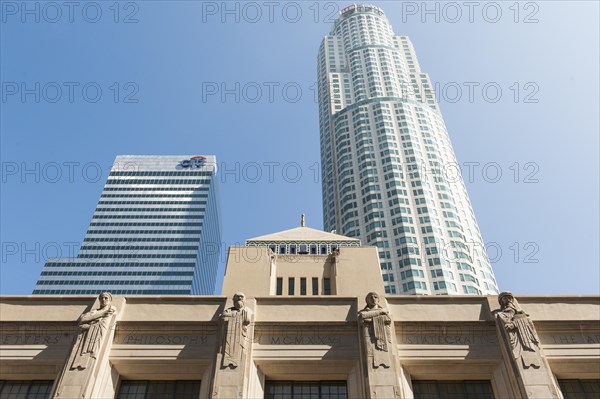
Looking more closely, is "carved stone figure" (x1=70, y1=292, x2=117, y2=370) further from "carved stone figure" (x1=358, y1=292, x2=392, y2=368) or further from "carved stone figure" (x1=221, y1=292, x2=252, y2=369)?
"carved stone figure" (x1=358, y1=292, x2=392, y2=368)

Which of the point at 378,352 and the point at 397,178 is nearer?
the point at 378,352

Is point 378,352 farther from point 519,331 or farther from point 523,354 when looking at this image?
point 519,331

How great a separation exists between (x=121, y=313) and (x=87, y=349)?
2.23 m

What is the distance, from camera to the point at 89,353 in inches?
666

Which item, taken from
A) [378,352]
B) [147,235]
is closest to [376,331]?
[378,352]

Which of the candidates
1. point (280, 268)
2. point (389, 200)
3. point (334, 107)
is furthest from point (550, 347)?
point (334, 107)

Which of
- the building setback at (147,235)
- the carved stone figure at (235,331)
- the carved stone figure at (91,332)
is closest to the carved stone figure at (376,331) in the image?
the carved stone figure at (235,331)

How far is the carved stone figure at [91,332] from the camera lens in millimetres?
16734

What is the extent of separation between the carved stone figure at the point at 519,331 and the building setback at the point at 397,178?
95059 mm

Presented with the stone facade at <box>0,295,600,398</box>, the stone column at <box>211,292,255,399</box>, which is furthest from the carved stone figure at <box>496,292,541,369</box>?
the stone column at <box>211,292,255,399</box>

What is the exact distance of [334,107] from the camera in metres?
178

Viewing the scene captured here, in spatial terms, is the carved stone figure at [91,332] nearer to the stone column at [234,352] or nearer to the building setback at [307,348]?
the building setback at [307,348]

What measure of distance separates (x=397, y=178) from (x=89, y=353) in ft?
427

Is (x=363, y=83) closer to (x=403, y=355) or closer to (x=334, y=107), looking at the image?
(x=334, y=107)
